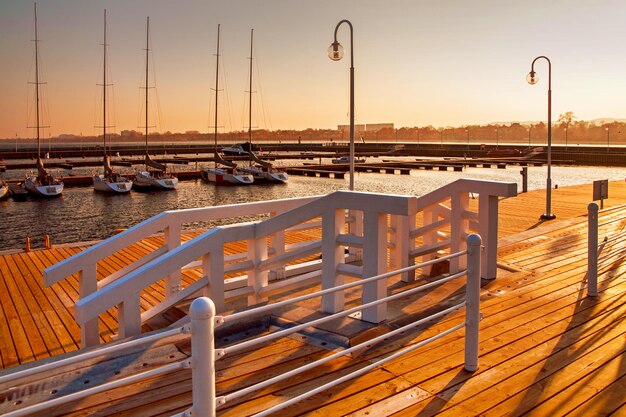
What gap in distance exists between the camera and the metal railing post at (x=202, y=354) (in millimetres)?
2369

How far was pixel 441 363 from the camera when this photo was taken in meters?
4.45

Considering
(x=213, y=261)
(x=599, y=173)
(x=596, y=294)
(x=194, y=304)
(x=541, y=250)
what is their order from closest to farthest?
(x=194, y=304), (x=213, y=261), (x=596, y=294), (x=541, y=250), (x=599, y=173)

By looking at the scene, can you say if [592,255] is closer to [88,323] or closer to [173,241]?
[173,241]

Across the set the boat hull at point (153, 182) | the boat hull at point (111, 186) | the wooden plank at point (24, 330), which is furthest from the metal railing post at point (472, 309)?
the boat hull at point (153, 182)

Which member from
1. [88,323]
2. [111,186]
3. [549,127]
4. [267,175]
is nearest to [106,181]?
[111,186]

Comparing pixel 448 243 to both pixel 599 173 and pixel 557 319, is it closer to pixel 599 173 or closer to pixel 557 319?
pixel 557 319

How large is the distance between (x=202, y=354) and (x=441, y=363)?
257 centimetres

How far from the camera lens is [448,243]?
24.1ft

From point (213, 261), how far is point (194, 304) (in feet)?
10.3

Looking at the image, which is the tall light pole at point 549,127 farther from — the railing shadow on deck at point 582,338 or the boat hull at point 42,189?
the boat hull at point 42,189

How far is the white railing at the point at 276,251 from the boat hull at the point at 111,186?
47423mm

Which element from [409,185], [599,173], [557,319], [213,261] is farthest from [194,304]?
[599,173]

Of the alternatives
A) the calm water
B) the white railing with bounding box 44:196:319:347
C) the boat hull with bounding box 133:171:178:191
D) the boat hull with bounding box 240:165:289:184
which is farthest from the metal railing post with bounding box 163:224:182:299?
the boat hull with bounding box 240:165:289:184

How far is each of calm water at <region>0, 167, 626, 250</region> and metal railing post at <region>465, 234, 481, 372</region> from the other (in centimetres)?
2345
